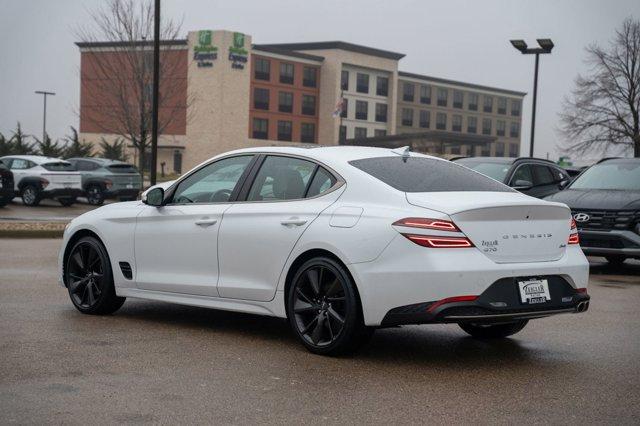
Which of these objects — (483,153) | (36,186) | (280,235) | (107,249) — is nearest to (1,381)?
(280,235)

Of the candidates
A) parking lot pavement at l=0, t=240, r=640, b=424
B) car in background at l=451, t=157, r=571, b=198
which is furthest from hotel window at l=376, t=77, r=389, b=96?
parking lot pavement at l=0, t=240, r=640, b=424

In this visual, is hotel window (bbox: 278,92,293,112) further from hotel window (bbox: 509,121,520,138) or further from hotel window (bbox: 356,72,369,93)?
hotel window (bbox: 509,121,520,138)

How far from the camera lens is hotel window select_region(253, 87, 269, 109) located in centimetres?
8781

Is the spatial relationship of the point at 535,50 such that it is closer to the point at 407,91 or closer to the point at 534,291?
the point at 534,291

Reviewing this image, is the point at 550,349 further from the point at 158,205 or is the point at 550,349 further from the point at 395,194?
the point at 158,205

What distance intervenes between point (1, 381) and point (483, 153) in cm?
11575

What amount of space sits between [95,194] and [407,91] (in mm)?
76973

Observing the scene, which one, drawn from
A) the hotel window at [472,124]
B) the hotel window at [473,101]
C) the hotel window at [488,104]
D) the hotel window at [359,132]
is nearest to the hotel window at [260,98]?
the hotel window at [359,132]

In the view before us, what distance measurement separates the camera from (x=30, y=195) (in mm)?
30453

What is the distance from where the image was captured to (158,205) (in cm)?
825

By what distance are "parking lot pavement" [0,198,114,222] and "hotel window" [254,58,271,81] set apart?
2154 inches

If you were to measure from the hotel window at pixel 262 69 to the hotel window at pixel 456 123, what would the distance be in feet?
106

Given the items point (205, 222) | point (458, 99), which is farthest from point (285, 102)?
point (205, 222)

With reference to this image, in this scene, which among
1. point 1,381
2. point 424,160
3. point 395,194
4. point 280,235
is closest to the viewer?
point 1,381
